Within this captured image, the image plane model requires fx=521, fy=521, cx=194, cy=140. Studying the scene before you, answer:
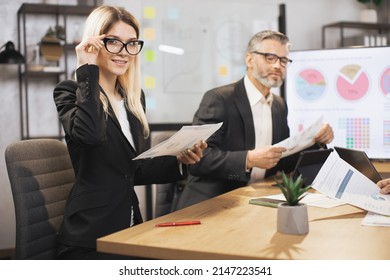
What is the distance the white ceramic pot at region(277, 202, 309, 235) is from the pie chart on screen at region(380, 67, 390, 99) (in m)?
1.84

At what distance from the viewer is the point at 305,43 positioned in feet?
15.8

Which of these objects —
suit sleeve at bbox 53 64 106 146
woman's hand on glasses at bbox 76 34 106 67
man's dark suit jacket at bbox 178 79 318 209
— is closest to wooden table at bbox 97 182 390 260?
suit sleeve at bbox 53 64 106 146

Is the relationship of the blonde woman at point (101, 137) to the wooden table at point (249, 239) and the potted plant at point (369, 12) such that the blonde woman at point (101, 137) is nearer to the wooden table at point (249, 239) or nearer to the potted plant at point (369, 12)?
the wooden table at point (249, 239)

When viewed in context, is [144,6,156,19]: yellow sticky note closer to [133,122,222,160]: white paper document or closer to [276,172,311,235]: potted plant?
[133,122,222,160]: white paper document

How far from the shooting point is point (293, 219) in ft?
4.32

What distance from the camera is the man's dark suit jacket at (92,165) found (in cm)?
163

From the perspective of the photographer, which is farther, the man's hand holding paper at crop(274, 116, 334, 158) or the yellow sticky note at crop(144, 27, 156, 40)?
the yellow sticky note at crop(144, 27, 156, 40)

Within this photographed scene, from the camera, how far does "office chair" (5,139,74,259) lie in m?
1.73

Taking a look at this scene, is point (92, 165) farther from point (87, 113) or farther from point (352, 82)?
point (352, 82)

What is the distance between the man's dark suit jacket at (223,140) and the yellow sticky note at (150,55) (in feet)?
5.46

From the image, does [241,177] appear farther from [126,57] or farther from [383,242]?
[383,242]

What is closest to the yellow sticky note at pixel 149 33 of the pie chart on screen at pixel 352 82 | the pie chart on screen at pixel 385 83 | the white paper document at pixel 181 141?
the pie chart on screen at pixel 352 82

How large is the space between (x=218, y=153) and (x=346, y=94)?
1.14m
